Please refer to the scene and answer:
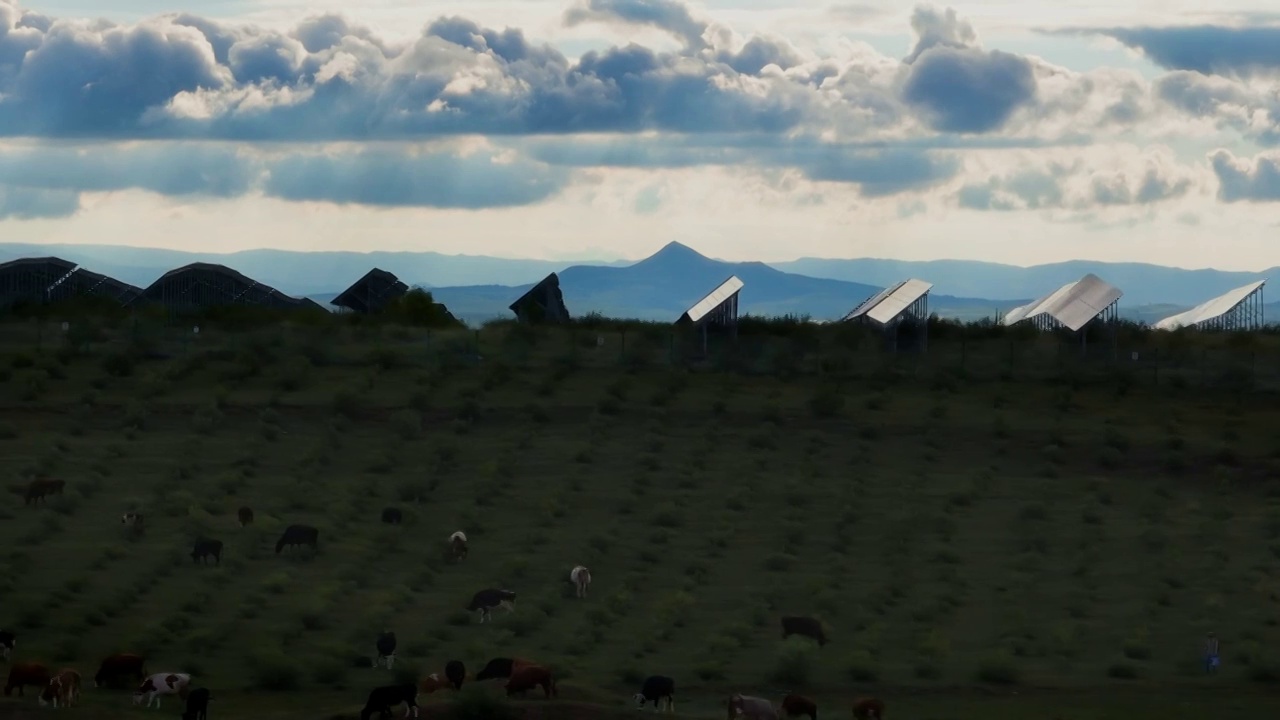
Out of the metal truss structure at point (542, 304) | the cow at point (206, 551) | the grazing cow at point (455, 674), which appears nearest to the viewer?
the grazing cow at point (455, 674)

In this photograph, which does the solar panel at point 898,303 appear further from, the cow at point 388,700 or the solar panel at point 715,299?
the cow at point 388,700

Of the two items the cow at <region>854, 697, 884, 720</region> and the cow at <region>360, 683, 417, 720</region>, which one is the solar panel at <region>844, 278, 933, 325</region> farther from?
the cow at <region>360, 683, 417, 720</region>

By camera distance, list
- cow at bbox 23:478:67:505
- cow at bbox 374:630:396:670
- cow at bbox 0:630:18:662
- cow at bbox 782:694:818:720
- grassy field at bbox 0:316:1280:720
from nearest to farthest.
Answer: cow at bbox 782:694:818:720 → cow at bbox 0:630:18:662 → cow at bbox 374:630:396:670 → grassy field at bbox 0:316:1280:720 → cow at bbox 23:478:67:505

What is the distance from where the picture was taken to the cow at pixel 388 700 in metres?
25.7

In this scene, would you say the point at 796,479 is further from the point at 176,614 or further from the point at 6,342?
the point at 6,342

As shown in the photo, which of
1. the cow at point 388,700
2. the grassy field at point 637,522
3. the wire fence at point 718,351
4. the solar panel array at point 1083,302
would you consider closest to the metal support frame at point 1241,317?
the solar panel array at point 1083,302

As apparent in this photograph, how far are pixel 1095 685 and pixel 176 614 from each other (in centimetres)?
1661

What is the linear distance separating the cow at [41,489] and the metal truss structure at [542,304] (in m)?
47.7

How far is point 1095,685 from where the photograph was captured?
104ft

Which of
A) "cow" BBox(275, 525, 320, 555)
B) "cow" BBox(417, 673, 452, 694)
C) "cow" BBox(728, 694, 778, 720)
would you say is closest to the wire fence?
"cow" BBox(275, 525, 320, 555)

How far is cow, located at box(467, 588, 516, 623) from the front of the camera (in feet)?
119

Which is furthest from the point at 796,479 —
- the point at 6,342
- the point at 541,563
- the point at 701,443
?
the point at 6,342

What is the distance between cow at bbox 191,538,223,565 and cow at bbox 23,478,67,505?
26.5 feet

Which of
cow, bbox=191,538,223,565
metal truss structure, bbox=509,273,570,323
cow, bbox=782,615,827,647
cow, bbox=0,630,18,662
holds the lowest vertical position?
cow, bbox=0,630,18,662
